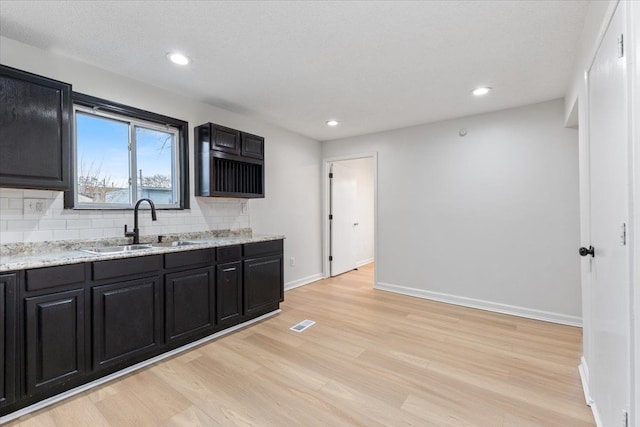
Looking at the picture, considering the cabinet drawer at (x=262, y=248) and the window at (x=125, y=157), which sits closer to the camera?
the window at (x=125, y=157)

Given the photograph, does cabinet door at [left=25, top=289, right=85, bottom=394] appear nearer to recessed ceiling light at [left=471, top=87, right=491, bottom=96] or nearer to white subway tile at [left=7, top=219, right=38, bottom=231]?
white subway tile at [left=7, top=219, right=38, bottom=231]

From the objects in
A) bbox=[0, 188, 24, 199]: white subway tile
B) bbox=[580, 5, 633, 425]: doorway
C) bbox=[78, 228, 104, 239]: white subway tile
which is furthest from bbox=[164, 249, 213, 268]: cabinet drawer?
bbox=[580, 5, 633, 425]: doorway

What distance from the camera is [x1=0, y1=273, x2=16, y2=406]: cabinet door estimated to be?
1.69 metres

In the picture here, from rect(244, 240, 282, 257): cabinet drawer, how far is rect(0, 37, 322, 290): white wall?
2.03ft

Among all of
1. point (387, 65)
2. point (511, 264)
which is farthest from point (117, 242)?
point (511, 264)

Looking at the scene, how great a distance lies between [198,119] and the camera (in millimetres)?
3340

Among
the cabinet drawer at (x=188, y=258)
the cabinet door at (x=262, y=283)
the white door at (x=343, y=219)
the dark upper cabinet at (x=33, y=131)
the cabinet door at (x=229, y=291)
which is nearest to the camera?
the dark upper cabinet at (x=33, y=131)

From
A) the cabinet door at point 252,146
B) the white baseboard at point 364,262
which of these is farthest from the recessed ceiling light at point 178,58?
the white baseboard at point 364,262

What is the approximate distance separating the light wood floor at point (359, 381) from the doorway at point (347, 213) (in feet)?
6.51

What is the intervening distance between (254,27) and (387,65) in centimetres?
112

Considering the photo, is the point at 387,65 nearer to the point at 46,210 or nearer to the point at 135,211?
the point at 135,211

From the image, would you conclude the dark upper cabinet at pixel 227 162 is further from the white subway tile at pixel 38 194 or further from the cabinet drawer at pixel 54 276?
the cabinet drawer at pixel 54 276

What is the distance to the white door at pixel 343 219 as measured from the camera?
532 cm

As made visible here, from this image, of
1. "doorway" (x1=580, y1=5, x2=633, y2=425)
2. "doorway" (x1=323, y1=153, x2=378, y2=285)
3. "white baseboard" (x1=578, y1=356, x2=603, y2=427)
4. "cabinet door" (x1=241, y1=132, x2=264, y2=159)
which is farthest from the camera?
"doorway" (x1=323, y1=153, x2=378, y2=285)
